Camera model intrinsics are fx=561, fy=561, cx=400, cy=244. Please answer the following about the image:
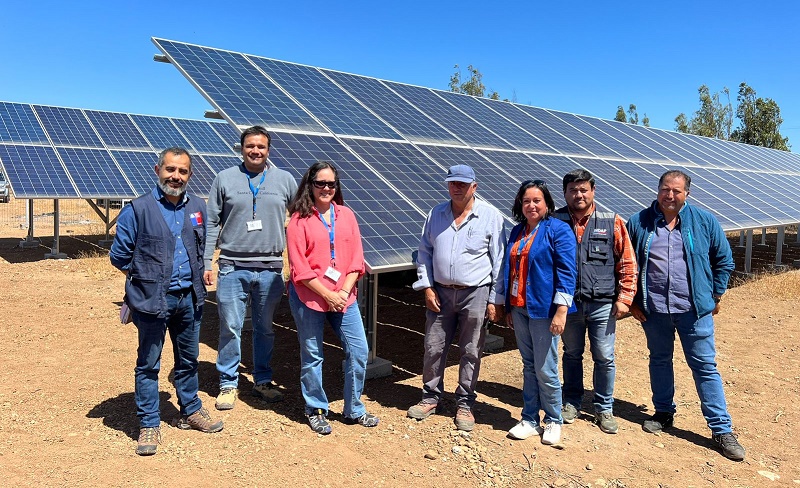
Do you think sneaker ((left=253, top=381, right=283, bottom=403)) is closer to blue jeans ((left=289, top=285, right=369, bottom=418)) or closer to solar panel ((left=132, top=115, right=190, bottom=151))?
blue jeans ((left=289, top=285, right=369, bottom=418))

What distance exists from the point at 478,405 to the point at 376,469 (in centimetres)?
160

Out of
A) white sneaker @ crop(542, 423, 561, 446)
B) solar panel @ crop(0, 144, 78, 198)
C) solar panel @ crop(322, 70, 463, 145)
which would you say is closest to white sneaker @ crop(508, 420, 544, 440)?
white sneaker @ crop(542, 423, 561, 446)

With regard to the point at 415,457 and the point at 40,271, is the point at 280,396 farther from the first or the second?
the point at 40,271

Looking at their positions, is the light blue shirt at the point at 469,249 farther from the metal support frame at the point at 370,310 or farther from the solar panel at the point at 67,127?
the solar panel at the point at 67,127

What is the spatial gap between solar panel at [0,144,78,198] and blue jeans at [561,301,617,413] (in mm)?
12235

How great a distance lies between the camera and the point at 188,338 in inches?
173

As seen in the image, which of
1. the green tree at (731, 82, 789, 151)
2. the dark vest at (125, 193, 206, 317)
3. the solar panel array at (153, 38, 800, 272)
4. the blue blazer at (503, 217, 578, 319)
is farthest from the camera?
the green tree at (731, 82, 789, 151)

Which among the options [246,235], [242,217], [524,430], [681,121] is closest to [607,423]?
[524,430]

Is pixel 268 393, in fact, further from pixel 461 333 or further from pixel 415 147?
pixel 415 147

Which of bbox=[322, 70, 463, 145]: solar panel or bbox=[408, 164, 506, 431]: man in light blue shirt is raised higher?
bbox=[322, 70, 463, 145]: solar panel

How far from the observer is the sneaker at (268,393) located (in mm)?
5266

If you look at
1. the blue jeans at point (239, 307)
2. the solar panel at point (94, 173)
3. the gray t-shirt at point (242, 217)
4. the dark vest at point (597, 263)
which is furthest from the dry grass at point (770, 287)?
the solar panel at point (94, 173)

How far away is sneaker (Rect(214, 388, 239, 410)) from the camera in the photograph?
5.02 m

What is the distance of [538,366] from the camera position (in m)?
4.50
